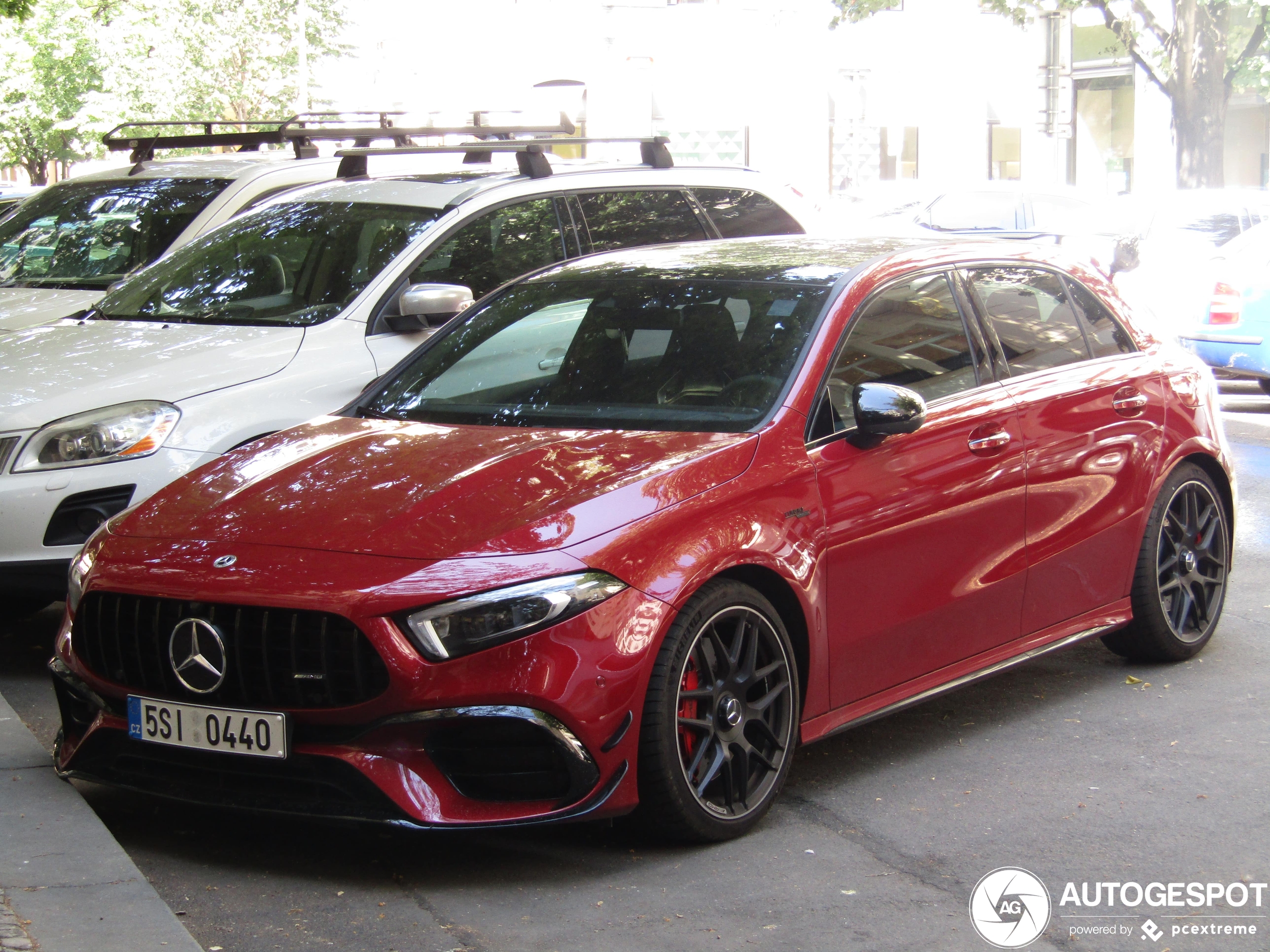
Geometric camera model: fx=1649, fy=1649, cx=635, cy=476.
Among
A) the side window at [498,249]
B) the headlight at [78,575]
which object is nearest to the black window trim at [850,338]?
the headlight at [78,575]

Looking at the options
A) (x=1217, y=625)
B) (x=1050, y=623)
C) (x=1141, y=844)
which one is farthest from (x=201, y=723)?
(x=1217, y=625)

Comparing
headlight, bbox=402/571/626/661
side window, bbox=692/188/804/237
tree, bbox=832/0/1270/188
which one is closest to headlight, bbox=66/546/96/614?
headlight, bbox=402/571/626/661

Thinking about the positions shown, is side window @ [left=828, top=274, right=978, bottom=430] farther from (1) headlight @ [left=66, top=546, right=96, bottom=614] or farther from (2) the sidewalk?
(2) the sidewalk

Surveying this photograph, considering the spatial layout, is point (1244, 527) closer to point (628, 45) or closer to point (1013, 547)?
point (1013, 547)

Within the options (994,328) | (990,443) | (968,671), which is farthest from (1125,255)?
(968,671)

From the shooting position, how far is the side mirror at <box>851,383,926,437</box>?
15.7ft

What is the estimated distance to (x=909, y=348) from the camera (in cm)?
525

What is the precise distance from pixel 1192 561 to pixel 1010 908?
2687 mm

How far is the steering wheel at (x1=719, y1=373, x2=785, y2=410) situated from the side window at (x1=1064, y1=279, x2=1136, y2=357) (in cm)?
169

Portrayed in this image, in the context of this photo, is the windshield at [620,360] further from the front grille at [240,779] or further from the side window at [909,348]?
the front grille at [240,779]

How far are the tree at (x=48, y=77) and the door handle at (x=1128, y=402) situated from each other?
32.9m

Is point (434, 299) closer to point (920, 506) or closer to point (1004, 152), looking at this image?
point (920, 506)

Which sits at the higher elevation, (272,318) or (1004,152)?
(1004,152)

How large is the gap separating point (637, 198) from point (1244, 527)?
12.6ft
